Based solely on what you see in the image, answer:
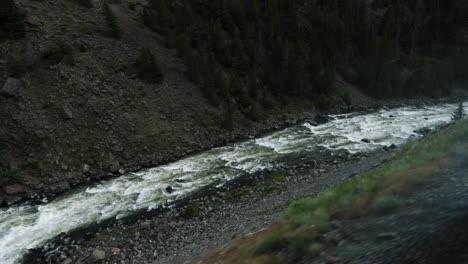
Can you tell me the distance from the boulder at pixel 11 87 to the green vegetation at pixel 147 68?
9.63 metres

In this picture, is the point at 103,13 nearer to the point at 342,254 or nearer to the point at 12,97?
the point at 12,97

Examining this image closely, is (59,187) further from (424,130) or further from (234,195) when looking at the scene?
(424,130)

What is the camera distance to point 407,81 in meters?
49.0

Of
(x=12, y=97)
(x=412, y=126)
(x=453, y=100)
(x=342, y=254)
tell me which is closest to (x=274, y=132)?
(x=412, y=126)

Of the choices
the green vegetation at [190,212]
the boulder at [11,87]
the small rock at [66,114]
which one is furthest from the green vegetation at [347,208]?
the boulder at [11,87]

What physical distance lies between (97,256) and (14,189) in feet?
28.5

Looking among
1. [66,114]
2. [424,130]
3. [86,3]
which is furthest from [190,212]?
[86,3]

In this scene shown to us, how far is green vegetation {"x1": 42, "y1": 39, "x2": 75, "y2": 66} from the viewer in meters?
23.1

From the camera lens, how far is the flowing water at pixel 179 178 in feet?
43.6

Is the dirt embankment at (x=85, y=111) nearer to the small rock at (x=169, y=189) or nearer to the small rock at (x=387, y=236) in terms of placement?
the small rock at (x=169, y=189)

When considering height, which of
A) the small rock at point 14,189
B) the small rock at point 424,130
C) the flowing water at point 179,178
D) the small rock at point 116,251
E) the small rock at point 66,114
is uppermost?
the small rock at point 66,114

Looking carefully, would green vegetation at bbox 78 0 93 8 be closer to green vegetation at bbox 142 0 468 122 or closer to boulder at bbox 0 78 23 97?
green vegetation at bbox 142 0 468 122

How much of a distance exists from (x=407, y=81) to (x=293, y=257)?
177 feet

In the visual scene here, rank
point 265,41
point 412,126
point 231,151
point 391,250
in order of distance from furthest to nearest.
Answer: point 265,41
point 412,126
point 231,151
point 391,250
